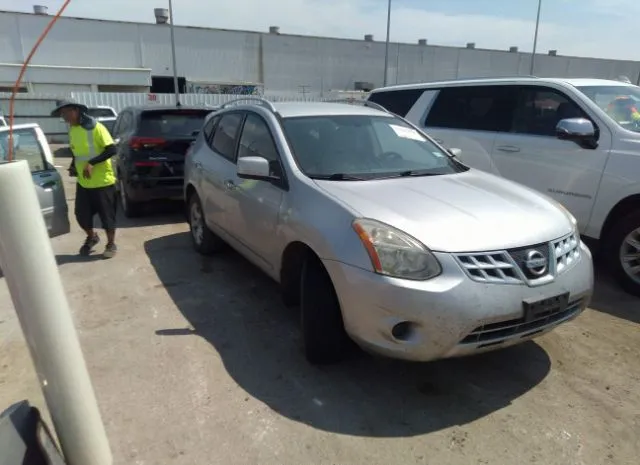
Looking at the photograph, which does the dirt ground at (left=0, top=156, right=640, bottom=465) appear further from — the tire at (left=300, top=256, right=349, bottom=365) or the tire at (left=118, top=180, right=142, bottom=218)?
the tire at (left=118, top=180, right=142, bottom=218)

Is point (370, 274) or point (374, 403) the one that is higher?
point (370, 274)

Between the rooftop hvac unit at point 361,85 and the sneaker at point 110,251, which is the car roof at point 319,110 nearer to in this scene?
the sneaker at point 110,251

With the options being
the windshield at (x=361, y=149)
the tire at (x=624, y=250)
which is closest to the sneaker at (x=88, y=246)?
the windshield at (x=361, y=149)

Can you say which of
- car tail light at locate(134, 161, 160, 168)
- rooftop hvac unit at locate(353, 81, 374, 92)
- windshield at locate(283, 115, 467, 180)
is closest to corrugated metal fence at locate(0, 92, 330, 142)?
car tail light at locate(134, 161, 160, 168)

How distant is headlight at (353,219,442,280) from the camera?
2588 millimetres

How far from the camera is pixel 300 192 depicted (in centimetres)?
328

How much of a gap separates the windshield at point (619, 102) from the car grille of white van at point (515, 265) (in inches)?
98.9

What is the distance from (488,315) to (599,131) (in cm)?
295

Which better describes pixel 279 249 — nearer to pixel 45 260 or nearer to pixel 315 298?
pixel 315 298

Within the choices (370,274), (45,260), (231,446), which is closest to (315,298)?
(370,274)

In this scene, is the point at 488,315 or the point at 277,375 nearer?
the point at 488,315

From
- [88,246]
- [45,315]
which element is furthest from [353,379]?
[88,246]

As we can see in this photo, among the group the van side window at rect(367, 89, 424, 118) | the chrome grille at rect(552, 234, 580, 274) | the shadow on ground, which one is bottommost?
the shadow on ground

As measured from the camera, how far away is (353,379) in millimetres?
3047
